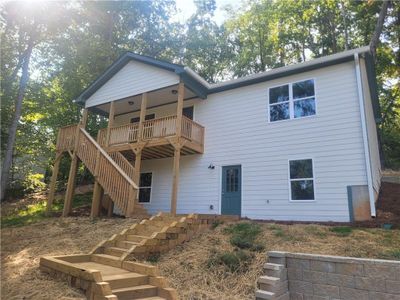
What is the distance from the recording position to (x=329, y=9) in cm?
2645

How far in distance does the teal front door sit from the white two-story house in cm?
4

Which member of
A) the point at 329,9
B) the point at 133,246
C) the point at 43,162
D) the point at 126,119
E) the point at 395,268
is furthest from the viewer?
the point at 329,9

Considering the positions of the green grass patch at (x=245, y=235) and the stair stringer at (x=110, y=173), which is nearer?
the green grass patch at (x=245, y=235)

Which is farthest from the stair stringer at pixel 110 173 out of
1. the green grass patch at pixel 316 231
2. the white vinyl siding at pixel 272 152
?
the green grass patch at pixel 316 231

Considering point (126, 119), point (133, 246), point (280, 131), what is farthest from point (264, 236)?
point (126, 119)

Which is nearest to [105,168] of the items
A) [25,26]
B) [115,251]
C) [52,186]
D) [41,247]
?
[52,186]

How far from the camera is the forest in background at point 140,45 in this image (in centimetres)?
1961

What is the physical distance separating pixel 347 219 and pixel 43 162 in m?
22.1

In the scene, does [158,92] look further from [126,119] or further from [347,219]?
[347,219]

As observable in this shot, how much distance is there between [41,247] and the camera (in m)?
8.21

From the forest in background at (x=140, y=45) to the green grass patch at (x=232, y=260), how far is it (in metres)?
16.7

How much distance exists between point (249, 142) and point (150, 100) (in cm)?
557

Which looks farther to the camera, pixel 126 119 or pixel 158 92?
pixel 126 119

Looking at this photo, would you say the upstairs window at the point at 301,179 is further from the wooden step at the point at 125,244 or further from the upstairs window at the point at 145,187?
the upstairs window at the point at 145,187
